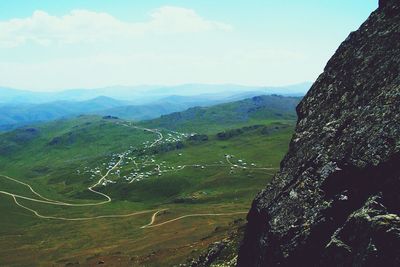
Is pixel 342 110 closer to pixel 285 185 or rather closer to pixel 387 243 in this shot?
pixel 285 185

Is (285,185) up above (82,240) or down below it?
above

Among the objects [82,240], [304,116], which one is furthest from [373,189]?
[82,240]

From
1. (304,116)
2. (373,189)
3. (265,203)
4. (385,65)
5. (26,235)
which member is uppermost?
(385,65)

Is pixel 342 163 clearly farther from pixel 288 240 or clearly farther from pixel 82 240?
pixel 82 240

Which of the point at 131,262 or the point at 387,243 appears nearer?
the point at 387,243

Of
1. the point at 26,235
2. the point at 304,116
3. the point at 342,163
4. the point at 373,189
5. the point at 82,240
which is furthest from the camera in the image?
the point at 26,235

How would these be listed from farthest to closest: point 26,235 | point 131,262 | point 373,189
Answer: point 26,235 < point 131,262 < point 373,189

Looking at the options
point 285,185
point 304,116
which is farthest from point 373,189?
point 304,116
